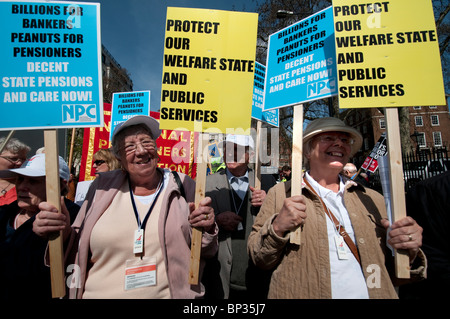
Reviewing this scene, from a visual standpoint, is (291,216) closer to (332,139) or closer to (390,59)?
(332,139)

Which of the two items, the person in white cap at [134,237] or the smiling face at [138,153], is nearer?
the person in white cap at [134,237]

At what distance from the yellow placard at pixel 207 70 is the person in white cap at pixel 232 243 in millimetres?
962

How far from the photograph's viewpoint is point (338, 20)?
5.97 feet

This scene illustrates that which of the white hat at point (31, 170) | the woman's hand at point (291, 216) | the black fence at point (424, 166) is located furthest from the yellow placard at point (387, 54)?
the black fence at point (424, 166)

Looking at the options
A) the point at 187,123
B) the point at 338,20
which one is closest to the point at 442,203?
the point at 338,20

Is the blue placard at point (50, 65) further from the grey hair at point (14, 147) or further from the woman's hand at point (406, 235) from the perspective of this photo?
the woman's hand at point (406, 235)

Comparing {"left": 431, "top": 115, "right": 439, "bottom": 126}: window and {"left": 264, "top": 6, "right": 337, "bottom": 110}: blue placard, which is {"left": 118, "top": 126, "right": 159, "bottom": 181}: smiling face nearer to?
{"left": 264, "top": 6, "right": 337, "bottom": 110}: blue placard

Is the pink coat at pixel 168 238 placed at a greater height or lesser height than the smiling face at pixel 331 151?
lesser

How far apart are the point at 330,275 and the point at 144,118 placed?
1819 mm

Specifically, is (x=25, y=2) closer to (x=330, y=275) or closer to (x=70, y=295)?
(x=70, y=295)

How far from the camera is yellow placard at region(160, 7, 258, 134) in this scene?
1.95m

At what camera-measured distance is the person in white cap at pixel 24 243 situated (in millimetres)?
1728
